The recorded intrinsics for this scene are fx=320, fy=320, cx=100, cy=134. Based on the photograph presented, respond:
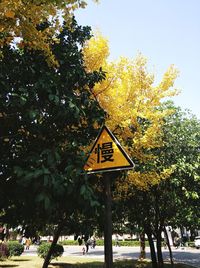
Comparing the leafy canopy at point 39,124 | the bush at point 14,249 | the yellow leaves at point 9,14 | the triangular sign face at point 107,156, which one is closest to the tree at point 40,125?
the leafy canopy at point 39,124

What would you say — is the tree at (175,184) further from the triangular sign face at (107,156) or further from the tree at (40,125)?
the triangular sign face at (107,156)

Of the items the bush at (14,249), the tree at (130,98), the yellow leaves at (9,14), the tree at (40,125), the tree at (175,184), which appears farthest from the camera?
the bush at (14,249)

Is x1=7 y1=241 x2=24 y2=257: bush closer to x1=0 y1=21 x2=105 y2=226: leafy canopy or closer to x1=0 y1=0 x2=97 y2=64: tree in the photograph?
x1=0 y1=21 x2=105 y2=226: leafy canopy

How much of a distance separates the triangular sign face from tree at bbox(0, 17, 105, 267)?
Answer: 1.72ft

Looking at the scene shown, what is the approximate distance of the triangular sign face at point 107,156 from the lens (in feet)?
11.9

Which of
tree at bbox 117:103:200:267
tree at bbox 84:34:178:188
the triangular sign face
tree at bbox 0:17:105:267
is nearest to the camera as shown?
the triangular sign face

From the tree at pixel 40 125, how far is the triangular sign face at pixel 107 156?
53cm

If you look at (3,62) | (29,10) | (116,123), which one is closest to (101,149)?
(29,10)

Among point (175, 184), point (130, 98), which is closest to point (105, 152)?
point (130, 98)

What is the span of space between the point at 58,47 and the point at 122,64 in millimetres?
2057

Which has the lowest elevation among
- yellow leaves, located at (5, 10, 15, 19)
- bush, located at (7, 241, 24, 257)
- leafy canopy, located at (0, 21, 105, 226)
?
bush, located at (7, 241, 24, 257)

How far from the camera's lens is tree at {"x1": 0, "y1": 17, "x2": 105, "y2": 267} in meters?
4.68

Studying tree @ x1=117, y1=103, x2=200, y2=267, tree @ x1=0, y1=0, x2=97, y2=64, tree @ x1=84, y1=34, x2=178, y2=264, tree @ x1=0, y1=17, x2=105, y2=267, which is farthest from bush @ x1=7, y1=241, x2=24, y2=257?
tree @ x1=0, y1=0, x2=97, y2=64

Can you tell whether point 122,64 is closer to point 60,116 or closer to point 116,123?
point 116,123
